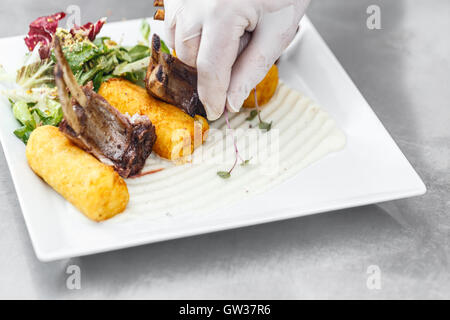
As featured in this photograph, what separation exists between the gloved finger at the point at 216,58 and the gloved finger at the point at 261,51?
0.04 m

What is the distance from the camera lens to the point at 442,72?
109 inches

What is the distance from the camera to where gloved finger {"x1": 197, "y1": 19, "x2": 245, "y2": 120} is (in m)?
1.84

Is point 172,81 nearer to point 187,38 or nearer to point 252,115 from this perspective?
point 187,38

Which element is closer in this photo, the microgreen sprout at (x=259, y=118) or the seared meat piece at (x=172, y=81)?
the seared meat piece at (x=172, y=81)

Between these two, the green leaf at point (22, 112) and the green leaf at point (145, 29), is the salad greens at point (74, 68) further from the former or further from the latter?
the green leaf at point (145, 29)

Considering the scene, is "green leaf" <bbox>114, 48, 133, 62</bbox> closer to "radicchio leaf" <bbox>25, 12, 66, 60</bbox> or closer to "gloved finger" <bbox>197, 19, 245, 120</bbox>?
"radicchio leaf" <bbox>25, 12, 66, 60</bbox>

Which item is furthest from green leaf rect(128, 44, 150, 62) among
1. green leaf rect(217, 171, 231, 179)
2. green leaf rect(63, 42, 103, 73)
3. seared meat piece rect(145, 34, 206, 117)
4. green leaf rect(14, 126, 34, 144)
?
green leaf rect(217, 171, 231, 179)

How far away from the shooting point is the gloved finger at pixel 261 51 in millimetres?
1935

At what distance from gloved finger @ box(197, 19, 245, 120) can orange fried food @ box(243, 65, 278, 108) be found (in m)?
0.33

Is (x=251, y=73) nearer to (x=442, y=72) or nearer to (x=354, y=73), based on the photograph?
(x=354, y=73)

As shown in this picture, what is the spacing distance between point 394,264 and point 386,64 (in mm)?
1387

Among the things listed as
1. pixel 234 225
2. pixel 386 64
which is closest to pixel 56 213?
pixel 234 225

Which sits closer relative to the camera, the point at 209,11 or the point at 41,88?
the point at 209,11

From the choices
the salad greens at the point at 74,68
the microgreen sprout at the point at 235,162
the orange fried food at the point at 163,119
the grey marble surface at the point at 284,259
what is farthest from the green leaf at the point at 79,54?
the microgreen sprout at the point at 235,162
